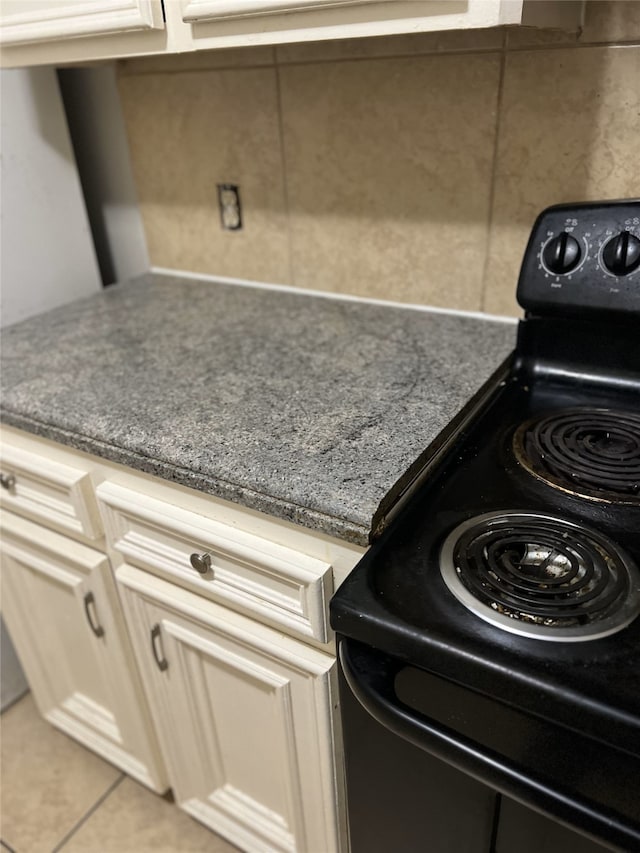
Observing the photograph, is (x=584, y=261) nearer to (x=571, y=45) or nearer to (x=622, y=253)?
(x=622, y=253)

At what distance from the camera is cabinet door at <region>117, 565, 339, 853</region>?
2.87 feet

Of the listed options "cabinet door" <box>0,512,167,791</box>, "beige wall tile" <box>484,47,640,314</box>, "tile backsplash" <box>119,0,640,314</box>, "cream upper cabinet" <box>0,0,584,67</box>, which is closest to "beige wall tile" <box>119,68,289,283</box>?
"tile backsplash" <box>119,0,640,314</box>

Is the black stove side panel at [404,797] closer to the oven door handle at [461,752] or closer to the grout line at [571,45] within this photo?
the oven door handle at [461,752]

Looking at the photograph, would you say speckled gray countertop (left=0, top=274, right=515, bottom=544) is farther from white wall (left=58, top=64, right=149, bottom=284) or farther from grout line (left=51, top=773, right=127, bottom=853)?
grout line (left=51, top=773, right=127, bottom=853)

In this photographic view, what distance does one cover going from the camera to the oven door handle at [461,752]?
51 centimetres

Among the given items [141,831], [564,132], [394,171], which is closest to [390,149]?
[394,171]

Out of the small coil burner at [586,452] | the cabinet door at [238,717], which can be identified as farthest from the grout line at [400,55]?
the cabinet door at [238,717]

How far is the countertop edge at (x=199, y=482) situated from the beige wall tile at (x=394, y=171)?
0.61m

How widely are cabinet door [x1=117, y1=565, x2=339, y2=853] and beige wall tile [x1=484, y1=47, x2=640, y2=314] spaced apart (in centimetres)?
77

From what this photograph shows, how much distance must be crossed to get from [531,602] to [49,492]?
768 mm

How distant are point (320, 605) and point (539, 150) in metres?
0.77

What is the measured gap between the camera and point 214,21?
2.79 ft

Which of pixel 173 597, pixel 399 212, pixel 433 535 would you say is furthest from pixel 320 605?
pixel 399 212

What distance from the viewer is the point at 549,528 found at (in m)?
0.68
